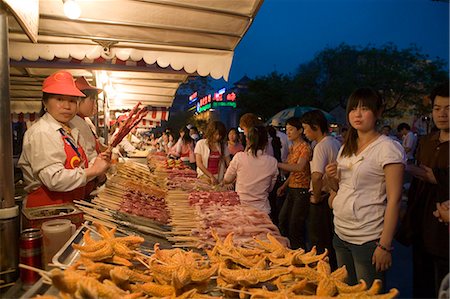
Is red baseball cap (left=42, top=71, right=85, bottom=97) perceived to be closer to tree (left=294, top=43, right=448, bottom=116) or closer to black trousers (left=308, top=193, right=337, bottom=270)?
black trousers (left=308, top=193, right=337, bottom=270)

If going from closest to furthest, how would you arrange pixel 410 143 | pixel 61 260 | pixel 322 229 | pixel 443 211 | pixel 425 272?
pixel 61 260 → pixel 443 211 → pixel 425 272 → pixel 322 229 → pixel 410 143

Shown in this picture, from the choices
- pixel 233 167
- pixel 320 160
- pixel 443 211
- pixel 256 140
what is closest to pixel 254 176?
pixel 233 167

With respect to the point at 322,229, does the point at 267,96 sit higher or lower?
higher

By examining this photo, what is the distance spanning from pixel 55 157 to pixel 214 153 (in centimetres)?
404

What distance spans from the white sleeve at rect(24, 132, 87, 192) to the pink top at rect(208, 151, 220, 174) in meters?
3.91

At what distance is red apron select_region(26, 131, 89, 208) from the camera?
287 cm

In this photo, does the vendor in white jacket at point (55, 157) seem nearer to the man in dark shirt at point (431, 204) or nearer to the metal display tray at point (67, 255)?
the metal display tray at point (67, 255)

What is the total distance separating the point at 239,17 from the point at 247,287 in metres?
2.53

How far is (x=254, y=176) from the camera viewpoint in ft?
14.4

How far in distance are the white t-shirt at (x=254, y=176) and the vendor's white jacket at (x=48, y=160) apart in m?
2.15

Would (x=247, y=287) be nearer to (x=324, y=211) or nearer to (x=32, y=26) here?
(x=32, y=26)

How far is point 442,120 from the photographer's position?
9.52ft

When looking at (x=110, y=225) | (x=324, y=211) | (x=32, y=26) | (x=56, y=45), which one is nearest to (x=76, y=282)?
(x=110, y=225)

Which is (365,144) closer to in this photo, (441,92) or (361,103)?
(361,103)
